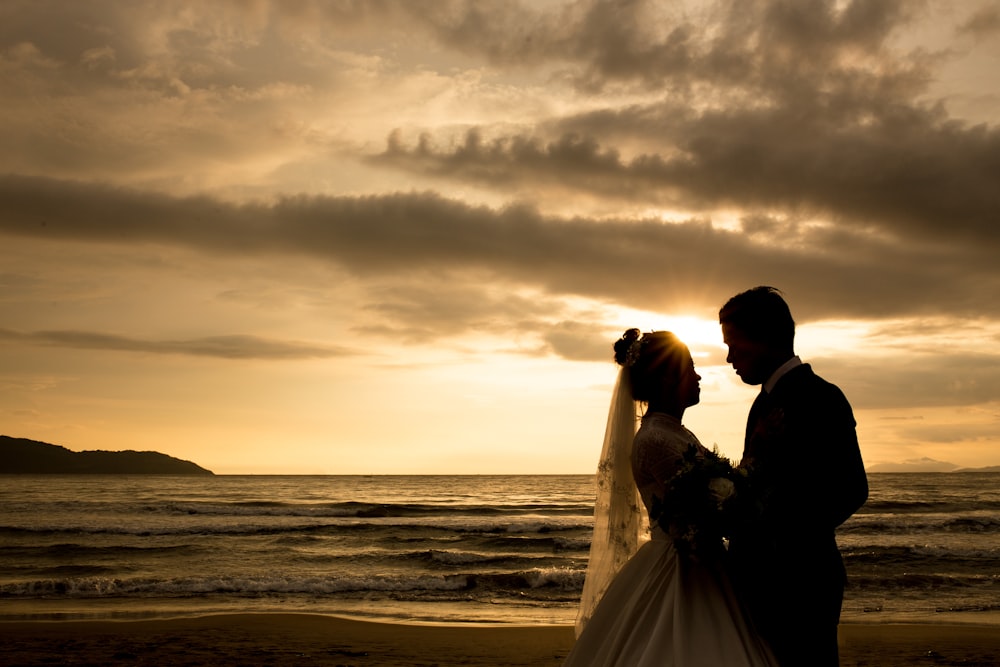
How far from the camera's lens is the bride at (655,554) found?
138 inches

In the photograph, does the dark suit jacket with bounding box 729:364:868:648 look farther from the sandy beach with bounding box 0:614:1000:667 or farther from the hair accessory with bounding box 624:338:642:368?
the sandy beach with bounding box 0:614:1000:667

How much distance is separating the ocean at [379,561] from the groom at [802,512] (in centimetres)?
860

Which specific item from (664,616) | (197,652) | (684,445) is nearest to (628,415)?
(684,445)

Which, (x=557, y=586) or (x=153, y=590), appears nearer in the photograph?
(x=153, y=590)

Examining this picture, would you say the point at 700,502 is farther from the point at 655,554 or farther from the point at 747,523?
the point at 655,554

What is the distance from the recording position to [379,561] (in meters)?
19.6

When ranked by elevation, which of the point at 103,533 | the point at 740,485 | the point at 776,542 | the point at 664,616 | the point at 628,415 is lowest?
the point at 103,533

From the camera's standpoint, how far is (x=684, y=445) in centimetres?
392

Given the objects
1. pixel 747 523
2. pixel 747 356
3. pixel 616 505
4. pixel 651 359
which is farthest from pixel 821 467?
pixel 616 505

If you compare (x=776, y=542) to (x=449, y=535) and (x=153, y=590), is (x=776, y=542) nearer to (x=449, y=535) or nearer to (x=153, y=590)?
(x=153, y=590)

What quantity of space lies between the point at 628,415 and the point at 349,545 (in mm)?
19353

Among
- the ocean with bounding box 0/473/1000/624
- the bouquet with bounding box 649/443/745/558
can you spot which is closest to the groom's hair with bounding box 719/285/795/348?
the bouquet with bounding box 649/443/745/558

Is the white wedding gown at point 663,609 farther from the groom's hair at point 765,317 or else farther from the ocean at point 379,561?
the ocean at point 379,561

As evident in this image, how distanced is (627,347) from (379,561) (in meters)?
16.4
